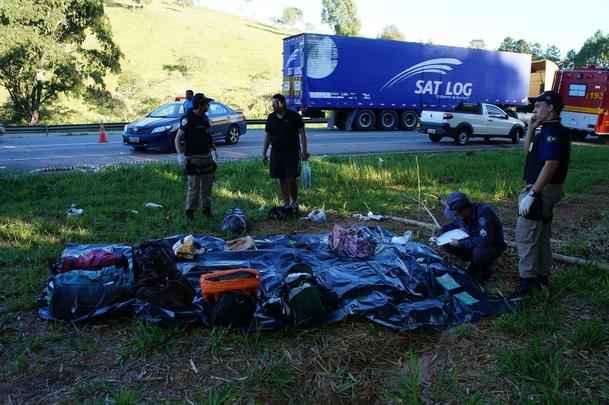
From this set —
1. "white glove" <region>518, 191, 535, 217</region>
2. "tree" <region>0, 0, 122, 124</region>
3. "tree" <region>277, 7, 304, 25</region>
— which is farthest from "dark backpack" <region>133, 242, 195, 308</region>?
"tree" <region>277, 7, 304, 25</region>

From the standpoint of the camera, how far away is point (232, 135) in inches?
628

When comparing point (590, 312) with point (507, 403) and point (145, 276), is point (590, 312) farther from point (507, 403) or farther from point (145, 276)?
point (145, 276)

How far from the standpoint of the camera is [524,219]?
412cm

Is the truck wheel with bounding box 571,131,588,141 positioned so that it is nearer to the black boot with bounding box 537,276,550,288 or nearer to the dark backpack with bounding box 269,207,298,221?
the dark backpack with bounding box 269,207,298,221

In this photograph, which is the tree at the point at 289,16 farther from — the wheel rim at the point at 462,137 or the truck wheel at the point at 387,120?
the wheel rim at the point at 462,137

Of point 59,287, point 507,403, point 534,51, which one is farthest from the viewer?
point 534,51

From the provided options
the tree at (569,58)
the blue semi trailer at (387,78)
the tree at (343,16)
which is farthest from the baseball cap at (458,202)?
the tree at (343,16)

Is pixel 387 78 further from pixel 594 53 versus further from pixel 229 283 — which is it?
pixel 594 53

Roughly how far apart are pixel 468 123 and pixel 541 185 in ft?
47.3

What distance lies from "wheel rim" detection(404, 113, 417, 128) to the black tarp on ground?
65.0 feet

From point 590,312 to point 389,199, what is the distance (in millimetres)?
4429

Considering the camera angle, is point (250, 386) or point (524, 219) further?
point (524, 219)

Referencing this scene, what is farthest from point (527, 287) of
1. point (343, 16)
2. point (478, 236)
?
point (343, 16)

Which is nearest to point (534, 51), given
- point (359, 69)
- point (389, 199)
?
point (359, 69)
